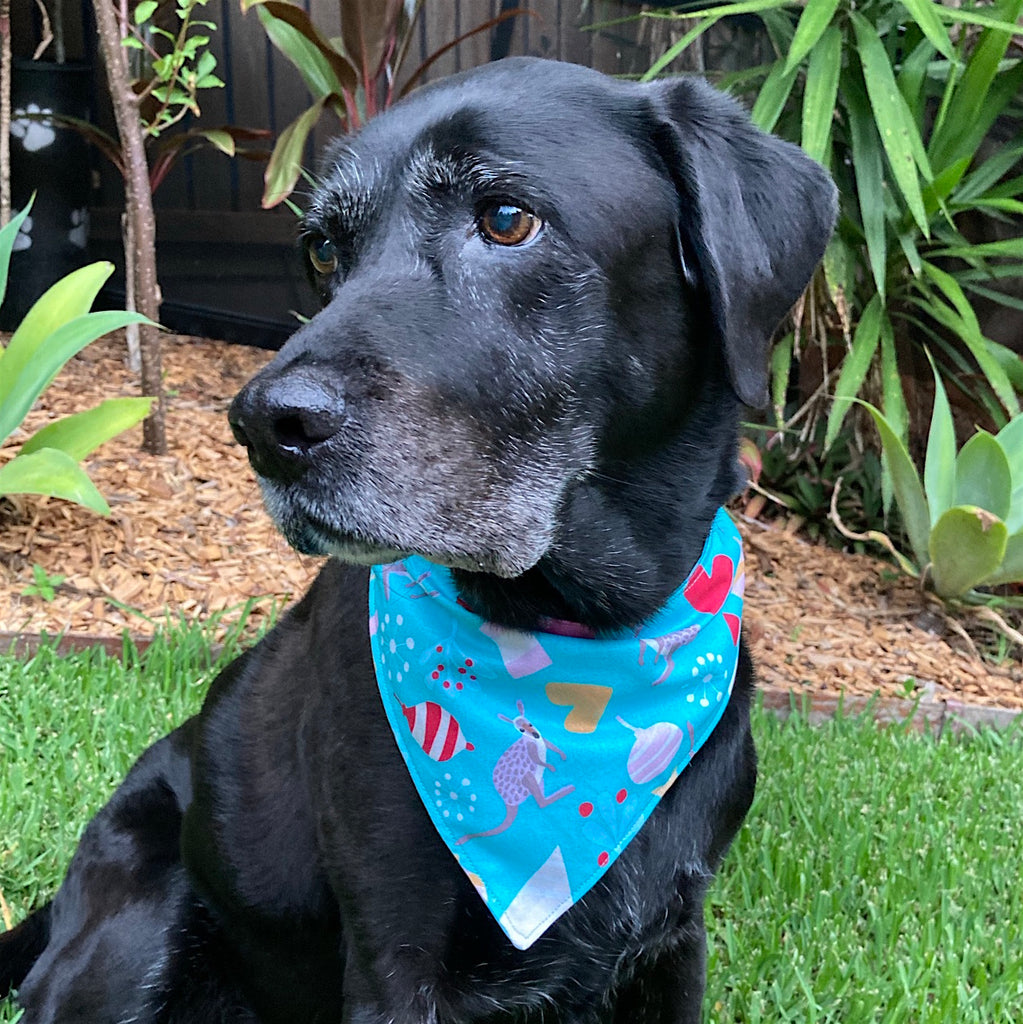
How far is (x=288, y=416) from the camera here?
133 cm

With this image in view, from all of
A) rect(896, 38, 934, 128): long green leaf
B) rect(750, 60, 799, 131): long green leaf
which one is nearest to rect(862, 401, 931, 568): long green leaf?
rect(750, 60, 799, 131): long green leaf

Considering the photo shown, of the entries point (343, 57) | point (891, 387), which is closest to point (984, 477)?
point (891, 387)

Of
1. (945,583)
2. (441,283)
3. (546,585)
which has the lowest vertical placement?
(945,583)

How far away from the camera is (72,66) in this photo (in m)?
5.20

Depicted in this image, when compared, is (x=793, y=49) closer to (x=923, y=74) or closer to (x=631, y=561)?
(x=923, y=74)

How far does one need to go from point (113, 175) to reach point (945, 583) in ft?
14.7

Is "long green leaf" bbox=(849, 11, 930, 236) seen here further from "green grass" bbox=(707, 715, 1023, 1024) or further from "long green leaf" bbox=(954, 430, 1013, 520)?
"green grass" bbox=(707, 715, 1023, 1024)

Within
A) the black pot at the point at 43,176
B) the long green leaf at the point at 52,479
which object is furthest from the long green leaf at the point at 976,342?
the black pot at the point at 43,176

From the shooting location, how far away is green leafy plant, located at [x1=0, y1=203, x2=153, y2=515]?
3096 mm

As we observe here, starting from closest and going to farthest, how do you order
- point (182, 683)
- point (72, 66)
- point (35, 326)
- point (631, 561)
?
point (631, 561)
point (182, 683)
point (35, 326)
point (72, 66)

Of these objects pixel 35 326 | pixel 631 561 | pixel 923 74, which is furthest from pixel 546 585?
pixel 923 74

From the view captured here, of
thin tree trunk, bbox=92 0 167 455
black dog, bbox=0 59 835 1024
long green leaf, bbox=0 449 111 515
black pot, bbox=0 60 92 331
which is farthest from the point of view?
black pot, bbox=0 60 92 331

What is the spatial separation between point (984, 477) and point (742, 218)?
2.42 m

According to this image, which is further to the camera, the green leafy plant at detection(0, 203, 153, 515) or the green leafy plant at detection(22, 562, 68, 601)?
the green leafy plant at detection(22, 562, 68, 601)
